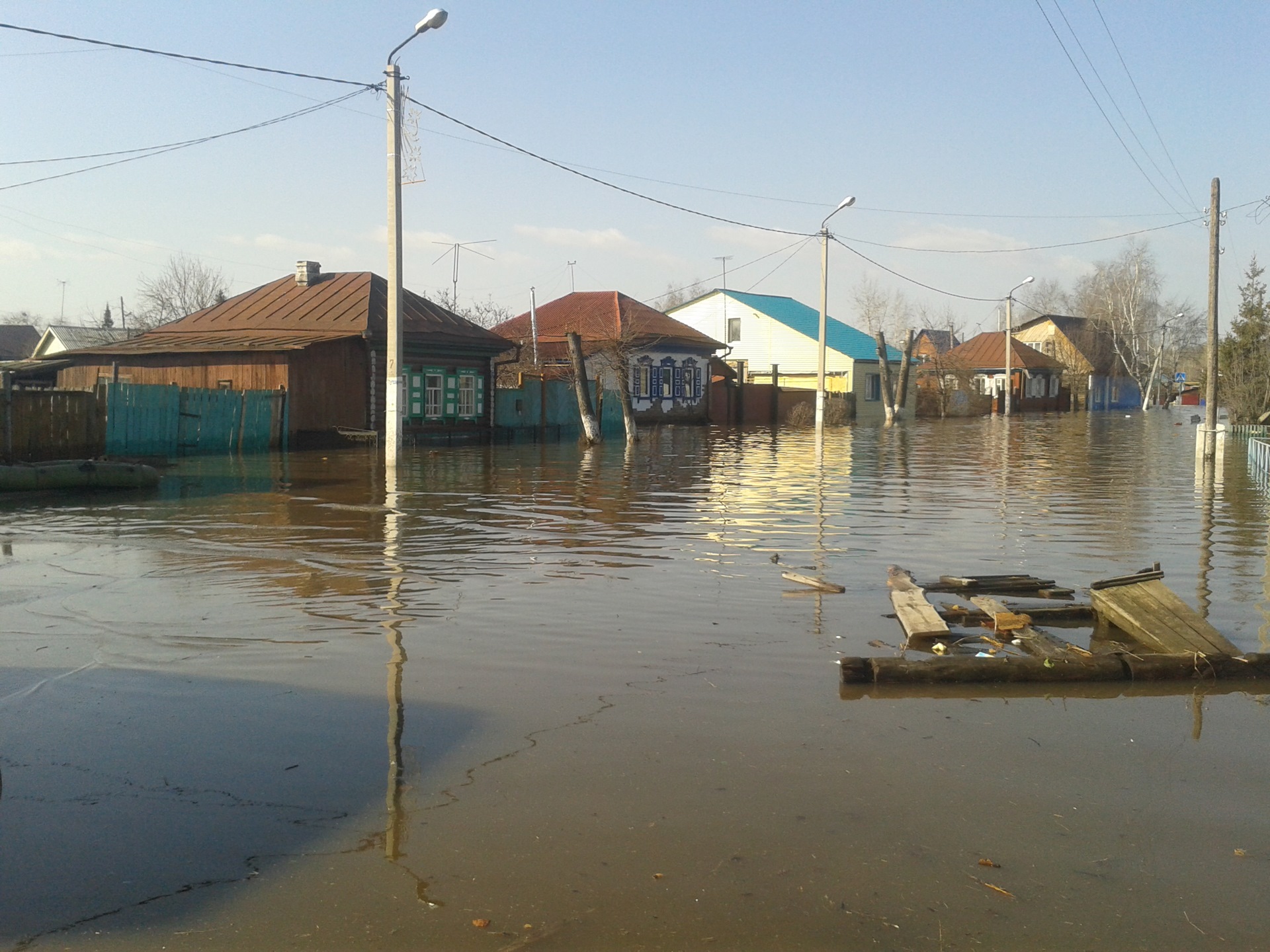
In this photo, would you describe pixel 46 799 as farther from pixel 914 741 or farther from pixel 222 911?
pixel 914 741

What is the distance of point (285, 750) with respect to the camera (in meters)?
5.16

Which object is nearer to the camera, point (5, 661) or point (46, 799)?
point (46, 799)

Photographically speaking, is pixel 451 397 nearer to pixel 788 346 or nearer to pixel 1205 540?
pixel 1205 540

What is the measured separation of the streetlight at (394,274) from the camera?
20.7 metres

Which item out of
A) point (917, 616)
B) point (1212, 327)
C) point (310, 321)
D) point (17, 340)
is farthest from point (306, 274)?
point (17, 340)

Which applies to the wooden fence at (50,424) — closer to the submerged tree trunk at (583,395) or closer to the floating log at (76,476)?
the floating log at (76,476)

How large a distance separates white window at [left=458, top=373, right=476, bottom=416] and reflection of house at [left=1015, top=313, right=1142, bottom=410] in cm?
6365

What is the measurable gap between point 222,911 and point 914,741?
124 inches

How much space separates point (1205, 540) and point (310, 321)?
24909 millimetres

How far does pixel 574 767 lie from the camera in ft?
16.3

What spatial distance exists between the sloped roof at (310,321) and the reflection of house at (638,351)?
9.35 meters

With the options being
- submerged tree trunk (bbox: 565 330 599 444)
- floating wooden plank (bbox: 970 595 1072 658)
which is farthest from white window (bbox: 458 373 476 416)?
floating wooden plank (bbox: 970 595 1072 658)

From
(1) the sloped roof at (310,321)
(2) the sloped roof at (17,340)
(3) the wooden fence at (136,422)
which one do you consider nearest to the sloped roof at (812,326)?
(1) the sloped roof at (310,321)

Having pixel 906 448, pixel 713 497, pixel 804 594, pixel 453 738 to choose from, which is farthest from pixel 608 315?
pixel 453 738
